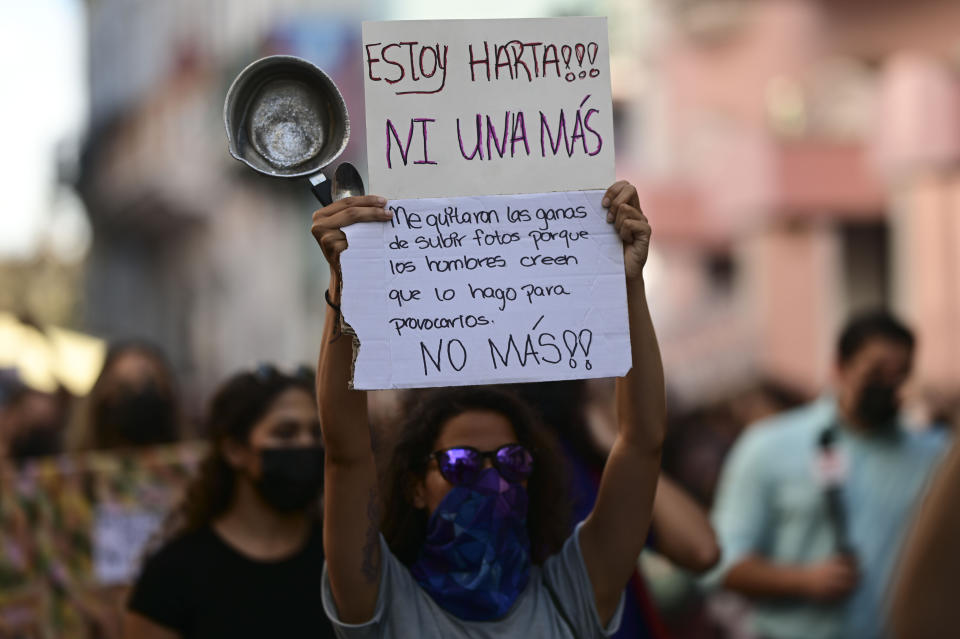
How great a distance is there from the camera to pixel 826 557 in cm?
495

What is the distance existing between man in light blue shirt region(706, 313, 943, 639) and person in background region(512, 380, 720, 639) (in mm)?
1231

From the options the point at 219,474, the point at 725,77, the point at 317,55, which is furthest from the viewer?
the point at 317,55

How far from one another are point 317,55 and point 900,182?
1732 centimetres

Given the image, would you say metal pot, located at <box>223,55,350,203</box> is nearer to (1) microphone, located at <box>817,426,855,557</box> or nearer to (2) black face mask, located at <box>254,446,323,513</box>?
(2) black face mask, located at <box>254,446,323,513</box>

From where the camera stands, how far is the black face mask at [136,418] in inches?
226

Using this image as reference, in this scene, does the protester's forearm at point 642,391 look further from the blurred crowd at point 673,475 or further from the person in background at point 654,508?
the person in background at point 654,508

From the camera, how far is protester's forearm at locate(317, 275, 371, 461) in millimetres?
2559

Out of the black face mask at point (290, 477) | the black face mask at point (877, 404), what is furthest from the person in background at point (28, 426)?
the black face mask at point (877, 404)

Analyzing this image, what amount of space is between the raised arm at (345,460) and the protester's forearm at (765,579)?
255cm

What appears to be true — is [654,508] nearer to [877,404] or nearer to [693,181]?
[877,404]

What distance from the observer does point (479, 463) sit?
8.98 ft

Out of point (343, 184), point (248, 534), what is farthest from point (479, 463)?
point (248, 534)

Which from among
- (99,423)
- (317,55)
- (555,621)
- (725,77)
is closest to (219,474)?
(555,621)

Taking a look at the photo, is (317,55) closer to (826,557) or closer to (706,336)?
(706,336)
